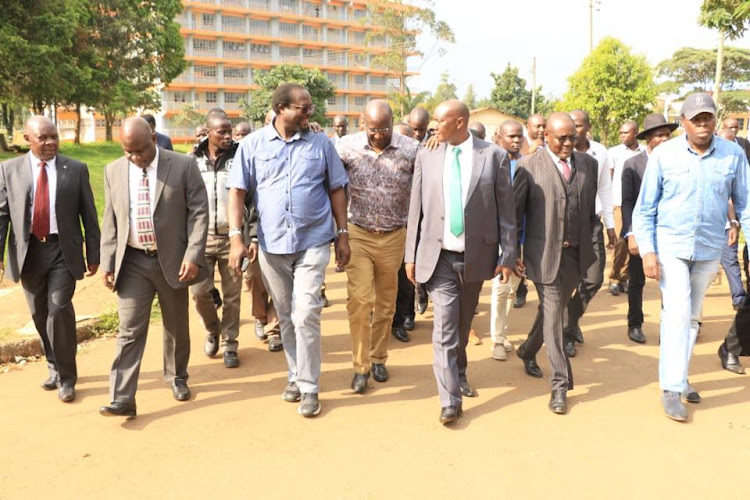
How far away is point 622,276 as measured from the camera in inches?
309

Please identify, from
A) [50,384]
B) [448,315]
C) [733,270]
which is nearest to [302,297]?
[448,315]

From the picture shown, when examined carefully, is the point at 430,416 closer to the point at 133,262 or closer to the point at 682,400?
the point at 682,400

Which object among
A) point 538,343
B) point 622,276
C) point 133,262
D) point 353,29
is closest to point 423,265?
point 538,343

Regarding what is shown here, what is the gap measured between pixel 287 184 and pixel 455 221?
116 cm

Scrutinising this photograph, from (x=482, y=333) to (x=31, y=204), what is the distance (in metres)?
4.10

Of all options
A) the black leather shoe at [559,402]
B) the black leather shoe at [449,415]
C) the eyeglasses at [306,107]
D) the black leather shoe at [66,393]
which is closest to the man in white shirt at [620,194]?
the black leather shoe at [559,402]

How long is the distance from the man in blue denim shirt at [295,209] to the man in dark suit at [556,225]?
133 centimetres

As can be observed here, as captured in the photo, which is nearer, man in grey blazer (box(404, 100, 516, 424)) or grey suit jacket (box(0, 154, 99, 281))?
man in grey blazer (box(404, 100, 516, 424))

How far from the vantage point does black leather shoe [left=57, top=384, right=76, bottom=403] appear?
14.7ft

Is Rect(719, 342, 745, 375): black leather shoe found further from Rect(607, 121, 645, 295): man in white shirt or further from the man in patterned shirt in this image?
the man in patterned shirt

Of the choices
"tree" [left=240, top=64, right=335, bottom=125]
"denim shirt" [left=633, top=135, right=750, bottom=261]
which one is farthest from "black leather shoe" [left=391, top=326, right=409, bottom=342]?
"tree" [left=240, top=64, right=335, bottom=125]

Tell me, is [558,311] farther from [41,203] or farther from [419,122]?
[41,203]

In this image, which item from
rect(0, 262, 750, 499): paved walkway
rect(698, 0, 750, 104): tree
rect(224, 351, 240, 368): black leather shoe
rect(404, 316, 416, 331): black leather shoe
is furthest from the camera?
rect(698, 0, 750, 104): tree

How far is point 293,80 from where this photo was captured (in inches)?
1657
